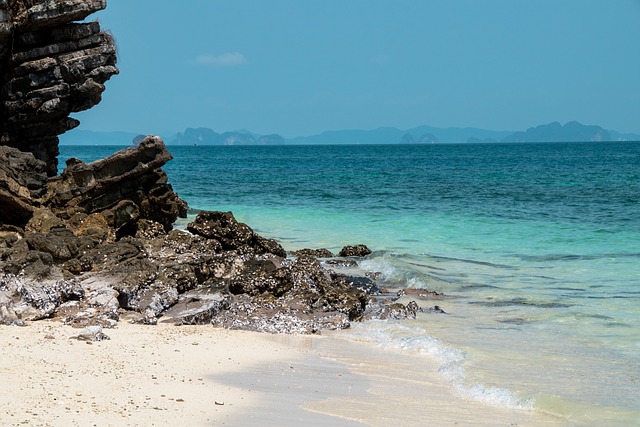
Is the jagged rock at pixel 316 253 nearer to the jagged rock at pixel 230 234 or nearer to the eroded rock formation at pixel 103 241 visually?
the eroded rock formation at pixel 103 241

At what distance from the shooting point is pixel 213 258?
14.9 metres

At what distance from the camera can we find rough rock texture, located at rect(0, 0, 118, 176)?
2011 centimetres

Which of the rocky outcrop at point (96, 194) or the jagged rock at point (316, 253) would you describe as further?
the jagged rock at point (316, 253)

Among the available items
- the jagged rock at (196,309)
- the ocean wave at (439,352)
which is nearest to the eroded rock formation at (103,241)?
the jagged rock at (196,309)

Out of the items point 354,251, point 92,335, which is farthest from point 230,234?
point 92,335

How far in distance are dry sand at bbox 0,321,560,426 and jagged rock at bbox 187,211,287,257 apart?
20.6 feet

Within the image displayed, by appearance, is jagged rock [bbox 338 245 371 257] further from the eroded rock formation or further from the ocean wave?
the ocean wave

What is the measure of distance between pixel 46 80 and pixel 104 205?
4.10 metres

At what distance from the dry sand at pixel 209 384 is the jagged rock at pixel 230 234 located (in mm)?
6282

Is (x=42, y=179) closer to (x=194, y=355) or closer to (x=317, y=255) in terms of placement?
(x=317, y=255)

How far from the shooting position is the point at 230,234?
17797mm

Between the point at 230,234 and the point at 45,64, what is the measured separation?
23.2 feet

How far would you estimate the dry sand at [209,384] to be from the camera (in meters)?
7.53

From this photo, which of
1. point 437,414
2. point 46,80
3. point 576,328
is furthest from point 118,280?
point 46,80
